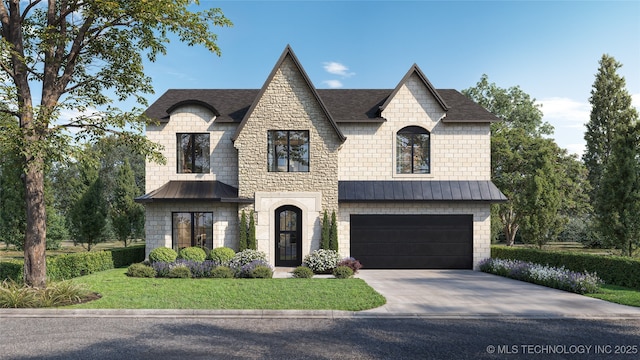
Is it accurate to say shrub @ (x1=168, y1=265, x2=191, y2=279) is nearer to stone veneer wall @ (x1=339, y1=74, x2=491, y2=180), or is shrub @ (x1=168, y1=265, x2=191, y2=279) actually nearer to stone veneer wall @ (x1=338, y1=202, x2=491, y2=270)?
stone veneer wall @ (x1=338, y1=202, x2=491, y2=270)

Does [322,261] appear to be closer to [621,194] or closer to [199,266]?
[199,266]

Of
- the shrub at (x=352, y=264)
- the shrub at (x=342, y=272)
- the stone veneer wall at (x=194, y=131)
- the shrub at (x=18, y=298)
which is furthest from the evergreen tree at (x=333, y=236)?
the shrub at (x=18, y=298)

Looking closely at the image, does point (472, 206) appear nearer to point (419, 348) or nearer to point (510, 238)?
point (419, 348)

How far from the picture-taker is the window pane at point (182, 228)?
20.1 metres

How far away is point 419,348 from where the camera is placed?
7.82 m

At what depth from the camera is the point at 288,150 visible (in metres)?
20.0

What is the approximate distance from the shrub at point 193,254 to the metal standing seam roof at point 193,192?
2.34 m

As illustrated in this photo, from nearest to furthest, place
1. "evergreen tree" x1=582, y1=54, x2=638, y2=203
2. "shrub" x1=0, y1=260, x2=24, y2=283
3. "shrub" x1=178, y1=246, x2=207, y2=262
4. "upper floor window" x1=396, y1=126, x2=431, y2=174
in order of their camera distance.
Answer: "shrub" x1=0, y1=260, x2=24, y2=283
"shrub" x1=178, y1=246, x2=207, y2=262
"upper floor window" x1=396, y1=126, x2=431, y2=174
"evergreen tree" x1=582, y1=54, x2=638, y2=203

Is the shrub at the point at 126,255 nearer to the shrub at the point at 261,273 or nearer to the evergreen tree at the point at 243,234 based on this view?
the evergreen tree at the point at 243,234

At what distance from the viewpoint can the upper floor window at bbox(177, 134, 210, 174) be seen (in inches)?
825

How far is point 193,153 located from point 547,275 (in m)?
16.5

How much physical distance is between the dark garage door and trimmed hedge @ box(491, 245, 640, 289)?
270 centimetres

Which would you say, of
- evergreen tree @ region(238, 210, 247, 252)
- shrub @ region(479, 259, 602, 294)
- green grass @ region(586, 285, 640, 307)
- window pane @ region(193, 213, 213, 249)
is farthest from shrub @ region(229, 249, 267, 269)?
green grass @ region(586, 285, 640, 307)

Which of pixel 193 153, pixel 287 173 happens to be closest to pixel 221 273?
pixel 287 173
